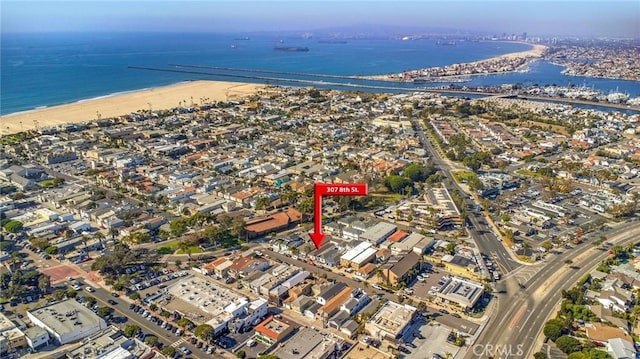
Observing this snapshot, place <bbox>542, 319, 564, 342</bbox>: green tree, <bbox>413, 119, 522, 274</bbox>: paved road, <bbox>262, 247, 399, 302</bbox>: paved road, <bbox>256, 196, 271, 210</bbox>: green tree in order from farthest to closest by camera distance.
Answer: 1. <bbox>256, 196, 271, 210</bbox>: green tree
2. <bbox>413, 119, 522, 274</bbox>: paved road
3. <bbox>262, 247, 399, 302</bbox>: paved road
4. <bbox>542, 319, 564, 342</bbox>: green tree

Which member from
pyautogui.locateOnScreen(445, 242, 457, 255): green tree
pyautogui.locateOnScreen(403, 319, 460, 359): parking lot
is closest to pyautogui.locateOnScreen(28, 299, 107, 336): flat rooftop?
pyautogui.locateOnScreen(403, 319, 460, 359): parking lot

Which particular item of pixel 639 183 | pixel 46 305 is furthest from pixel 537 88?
pixel 46 305

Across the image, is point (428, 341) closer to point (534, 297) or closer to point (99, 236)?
point (534, 297)

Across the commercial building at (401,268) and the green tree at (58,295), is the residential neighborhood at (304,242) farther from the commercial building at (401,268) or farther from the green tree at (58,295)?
the green tree at (58,295)

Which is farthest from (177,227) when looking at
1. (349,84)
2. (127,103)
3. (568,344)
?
(349,84)

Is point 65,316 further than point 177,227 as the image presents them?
No

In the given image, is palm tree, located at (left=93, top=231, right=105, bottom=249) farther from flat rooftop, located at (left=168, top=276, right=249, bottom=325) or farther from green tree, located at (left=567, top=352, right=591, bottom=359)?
green tree, located at (left=567, top=352, right=591, bottom=359)

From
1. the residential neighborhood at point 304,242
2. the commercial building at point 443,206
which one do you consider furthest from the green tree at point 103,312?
the commercial building at point 443,206
